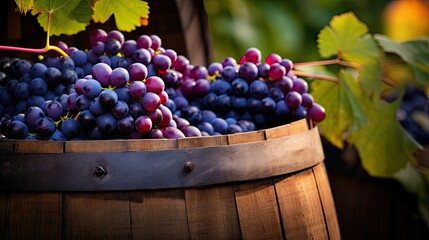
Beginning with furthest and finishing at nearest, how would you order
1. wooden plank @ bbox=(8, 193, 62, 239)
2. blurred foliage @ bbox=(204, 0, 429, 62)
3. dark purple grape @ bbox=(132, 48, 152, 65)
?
1. blurred foliage @ bbox=(204, 0, 429, 62)
2. dark purple grape @ bbox=(132, 48, 152, 65)
3. wooden plank @ bbox=(8, 193, 62, 239)

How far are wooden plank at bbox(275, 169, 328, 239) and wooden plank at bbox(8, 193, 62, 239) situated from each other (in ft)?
1.42

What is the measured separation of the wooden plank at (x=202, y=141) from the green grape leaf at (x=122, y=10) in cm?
38

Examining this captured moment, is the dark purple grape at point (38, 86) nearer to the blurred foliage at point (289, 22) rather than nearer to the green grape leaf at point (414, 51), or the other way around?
the green grape leaf at point (414, 51)

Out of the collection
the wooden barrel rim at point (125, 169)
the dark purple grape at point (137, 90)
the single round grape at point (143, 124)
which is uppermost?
the dark purple grape at point (137, 90)

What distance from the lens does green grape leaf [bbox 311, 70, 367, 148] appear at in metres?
1.44

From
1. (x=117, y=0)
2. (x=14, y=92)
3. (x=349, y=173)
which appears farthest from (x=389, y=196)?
(x=14, y=92)

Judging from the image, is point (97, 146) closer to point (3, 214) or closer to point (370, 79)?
point (3, 214)

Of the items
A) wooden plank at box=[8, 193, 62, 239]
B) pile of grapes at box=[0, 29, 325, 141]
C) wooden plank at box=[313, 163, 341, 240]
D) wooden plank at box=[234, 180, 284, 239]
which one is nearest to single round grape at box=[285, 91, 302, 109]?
pile of grapes at box=[0, 29, 325, 141]

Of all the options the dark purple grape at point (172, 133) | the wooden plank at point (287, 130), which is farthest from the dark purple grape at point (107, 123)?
the wooden plank at point (287, 130)

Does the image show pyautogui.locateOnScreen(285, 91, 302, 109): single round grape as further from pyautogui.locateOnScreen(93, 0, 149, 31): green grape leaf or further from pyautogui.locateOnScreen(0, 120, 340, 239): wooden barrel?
pyautogui.locateOnScreen(93, 0, 149, 31): green grape leaf

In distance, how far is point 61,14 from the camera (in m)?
1.21

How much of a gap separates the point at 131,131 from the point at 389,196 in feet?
4.39

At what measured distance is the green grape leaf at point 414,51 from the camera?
59.7 inches

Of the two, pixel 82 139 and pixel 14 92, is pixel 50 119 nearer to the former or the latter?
pixel 82 139
